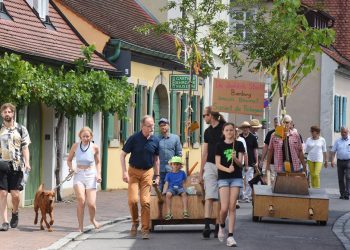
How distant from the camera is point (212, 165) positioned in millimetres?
16062

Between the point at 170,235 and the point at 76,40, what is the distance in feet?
36.2

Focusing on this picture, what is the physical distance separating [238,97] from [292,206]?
2.30 meters

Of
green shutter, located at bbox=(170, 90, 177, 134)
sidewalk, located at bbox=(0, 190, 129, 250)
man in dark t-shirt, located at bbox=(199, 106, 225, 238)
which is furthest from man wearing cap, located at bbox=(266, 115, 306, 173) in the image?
green shutter, located at bbox=(170, 90, 177, 134)

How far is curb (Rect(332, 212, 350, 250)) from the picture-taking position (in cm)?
1631

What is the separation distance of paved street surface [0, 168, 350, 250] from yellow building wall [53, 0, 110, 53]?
8217 mm

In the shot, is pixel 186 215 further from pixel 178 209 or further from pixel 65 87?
pixel 65 87

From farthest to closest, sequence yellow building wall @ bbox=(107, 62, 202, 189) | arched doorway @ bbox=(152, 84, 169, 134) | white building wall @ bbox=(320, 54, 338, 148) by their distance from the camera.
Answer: white building wall @ bbox=(320, 54, 338, 148), arched doorway @ bbox=(152, 84, 169, 134), yellow building wall @ bbox=(107, 62, 202, 189)

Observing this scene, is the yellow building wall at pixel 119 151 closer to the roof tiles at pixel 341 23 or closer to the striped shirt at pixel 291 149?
the striped shirt at pixel 291 149

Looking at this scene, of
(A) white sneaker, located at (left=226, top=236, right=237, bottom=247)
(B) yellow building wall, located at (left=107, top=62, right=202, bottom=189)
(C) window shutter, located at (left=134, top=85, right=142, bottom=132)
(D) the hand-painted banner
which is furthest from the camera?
(C) window shutter, located at (left=134, top=85, right=142, bottom=132)

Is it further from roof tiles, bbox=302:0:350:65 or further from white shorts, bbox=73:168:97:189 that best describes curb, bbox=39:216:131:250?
roof tiles, bbox=302:0:350:65

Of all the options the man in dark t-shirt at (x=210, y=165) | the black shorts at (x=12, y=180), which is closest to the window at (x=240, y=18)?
the man in dark t-shirt at (x=210, y=165)

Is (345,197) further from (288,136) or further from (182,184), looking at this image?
(182,184)

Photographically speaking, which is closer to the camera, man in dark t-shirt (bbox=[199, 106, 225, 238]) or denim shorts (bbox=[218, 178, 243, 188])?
denim shorts (bbox=[218, 178, 243, 188])

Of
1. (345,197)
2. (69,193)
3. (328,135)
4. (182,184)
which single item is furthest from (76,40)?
(328,135)
